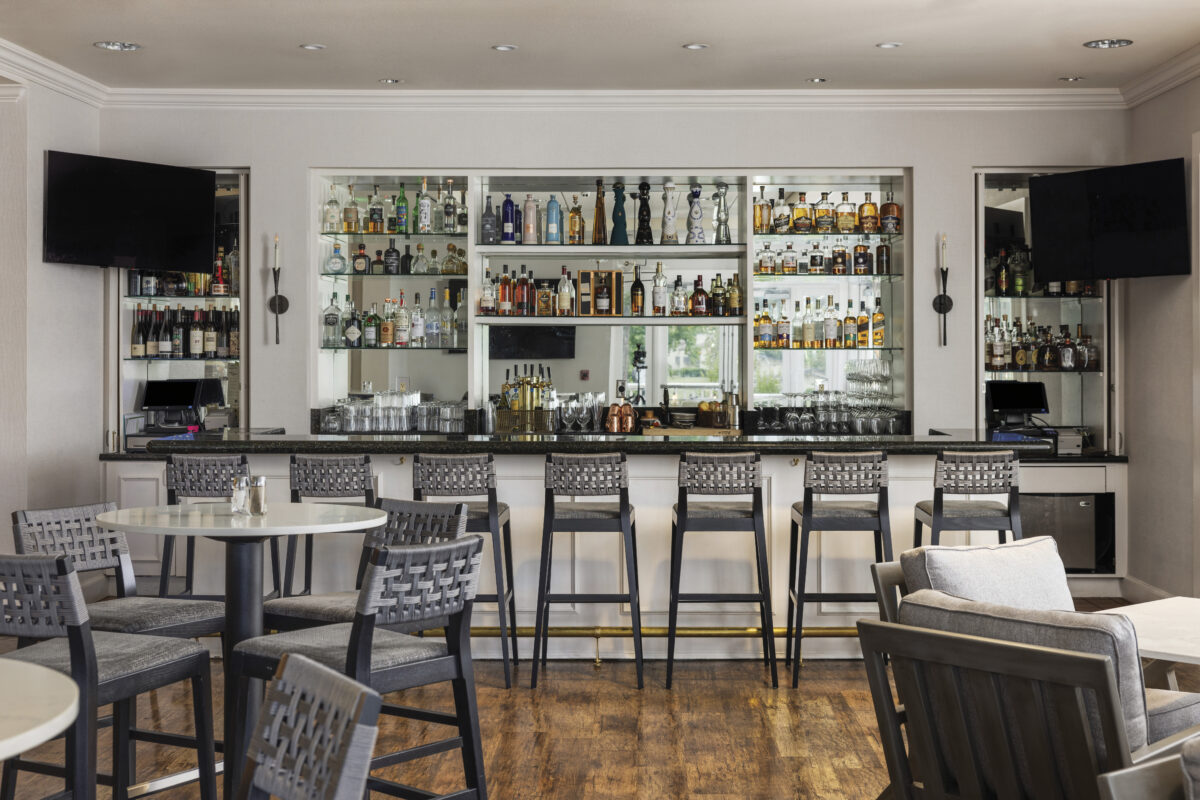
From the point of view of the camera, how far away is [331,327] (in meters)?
6.52

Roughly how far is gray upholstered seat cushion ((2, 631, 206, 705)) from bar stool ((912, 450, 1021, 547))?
2922 mm

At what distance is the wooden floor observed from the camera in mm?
3295

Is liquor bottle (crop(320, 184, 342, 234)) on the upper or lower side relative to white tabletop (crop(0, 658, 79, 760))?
upper

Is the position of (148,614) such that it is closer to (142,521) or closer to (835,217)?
(142,521)

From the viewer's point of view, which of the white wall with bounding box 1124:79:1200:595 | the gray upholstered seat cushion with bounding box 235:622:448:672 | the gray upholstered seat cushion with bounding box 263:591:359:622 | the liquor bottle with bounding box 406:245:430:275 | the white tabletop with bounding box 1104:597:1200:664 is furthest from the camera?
the liquor bottle with bounding box 406:245:430:275

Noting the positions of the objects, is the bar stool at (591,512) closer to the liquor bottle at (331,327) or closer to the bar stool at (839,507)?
the bar stool at (839,507)

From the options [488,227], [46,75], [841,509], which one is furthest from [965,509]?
[46,75]

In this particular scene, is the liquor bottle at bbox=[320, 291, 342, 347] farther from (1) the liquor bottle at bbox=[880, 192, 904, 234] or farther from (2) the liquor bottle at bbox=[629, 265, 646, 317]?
(1) the liquor bottle at bbox=[880, 192, 904, 234]

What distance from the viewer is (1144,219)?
18.6 ft

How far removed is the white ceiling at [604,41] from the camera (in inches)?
188

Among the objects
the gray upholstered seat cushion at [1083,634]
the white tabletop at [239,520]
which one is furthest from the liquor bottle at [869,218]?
the gray upholstered seat cushion at [1083,634]

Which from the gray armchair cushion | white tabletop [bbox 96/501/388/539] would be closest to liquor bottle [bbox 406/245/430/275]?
white tabletop [bbox 96/501/388/539]

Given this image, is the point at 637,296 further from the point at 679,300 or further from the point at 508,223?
the point at 508,223

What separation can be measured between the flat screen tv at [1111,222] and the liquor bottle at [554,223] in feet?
9.16
